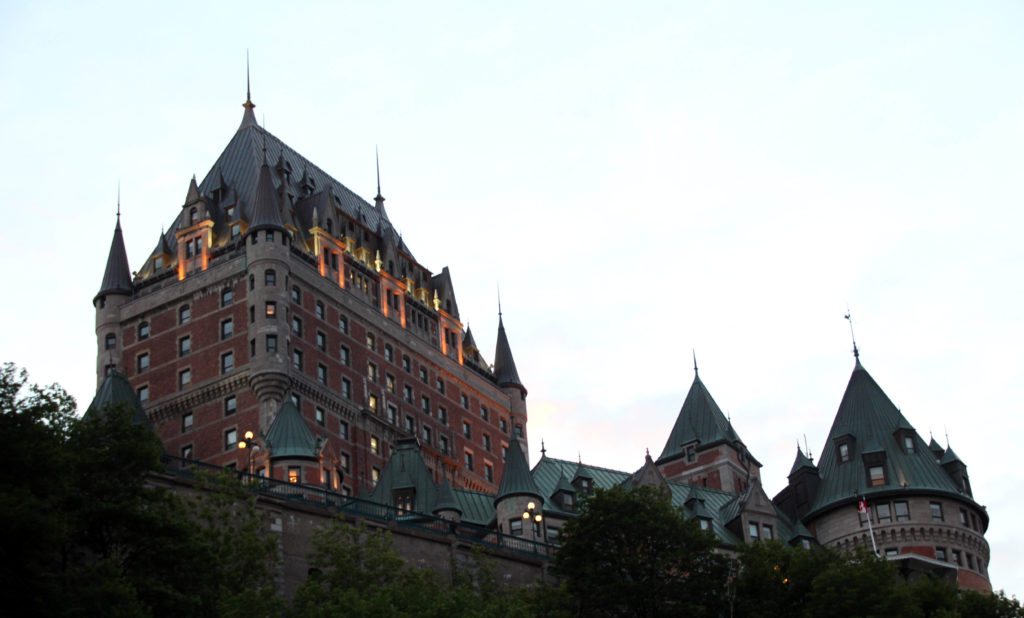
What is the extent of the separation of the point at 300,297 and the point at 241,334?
17.5 ft

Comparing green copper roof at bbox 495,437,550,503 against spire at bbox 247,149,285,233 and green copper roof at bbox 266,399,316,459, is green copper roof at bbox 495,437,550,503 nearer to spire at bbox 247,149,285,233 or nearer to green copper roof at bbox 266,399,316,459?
green copper roof at bbox 266,399,316,459

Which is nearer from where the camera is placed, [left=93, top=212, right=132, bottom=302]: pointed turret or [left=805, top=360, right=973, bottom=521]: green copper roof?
[left=805, top=360, right=973, bottom=521]: green copper roof

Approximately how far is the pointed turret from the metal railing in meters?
36.1

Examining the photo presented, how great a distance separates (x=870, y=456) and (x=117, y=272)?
53336 millimetres

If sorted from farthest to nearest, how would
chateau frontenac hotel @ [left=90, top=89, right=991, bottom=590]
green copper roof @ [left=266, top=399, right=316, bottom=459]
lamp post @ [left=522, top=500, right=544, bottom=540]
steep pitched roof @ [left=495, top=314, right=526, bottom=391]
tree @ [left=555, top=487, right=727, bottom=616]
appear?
steep pitched roof @ [left=495, top=314, right=526, bottom=391], chateau frontenac hotel @ [left=90, top=89, right=991, bottom=590], green copper roof @ [left=266, top=399, right=316, bottom=459], lamp post @ [left=522, top=500, right=544, bottom=540], tree @ [left=555, top=487, right=727, bottom=616]

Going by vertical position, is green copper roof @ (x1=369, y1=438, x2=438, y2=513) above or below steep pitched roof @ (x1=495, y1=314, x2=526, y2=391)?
below

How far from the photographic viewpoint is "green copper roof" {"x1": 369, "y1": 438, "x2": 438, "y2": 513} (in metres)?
104

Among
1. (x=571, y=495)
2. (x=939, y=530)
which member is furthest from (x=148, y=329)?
(x=939, y=530)

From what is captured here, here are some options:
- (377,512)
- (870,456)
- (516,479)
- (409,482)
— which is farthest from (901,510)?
(377,512)

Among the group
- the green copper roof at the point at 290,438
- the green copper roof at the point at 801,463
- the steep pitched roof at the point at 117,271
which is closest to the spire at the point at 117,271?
the steep pitched roof at the point at 117,271

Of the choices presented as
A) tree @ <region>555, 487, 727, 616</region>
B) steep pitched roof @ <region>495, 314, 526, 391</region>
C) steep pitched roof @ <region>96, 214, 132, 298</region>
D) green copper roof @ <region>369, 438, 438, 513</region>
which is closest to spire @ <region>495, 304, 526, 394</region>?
steep pitched roof @ <region>495, 314, 526, 391</region>

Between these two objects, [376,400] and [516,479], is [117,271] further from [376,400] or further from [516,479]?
[516,479]

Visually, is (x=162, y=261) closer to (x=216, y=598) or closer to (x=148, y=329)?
(x=148, y=329)

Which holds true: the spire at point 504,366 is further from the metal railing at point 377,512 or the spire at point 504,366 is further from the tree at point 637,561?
the tree at point 637,561
